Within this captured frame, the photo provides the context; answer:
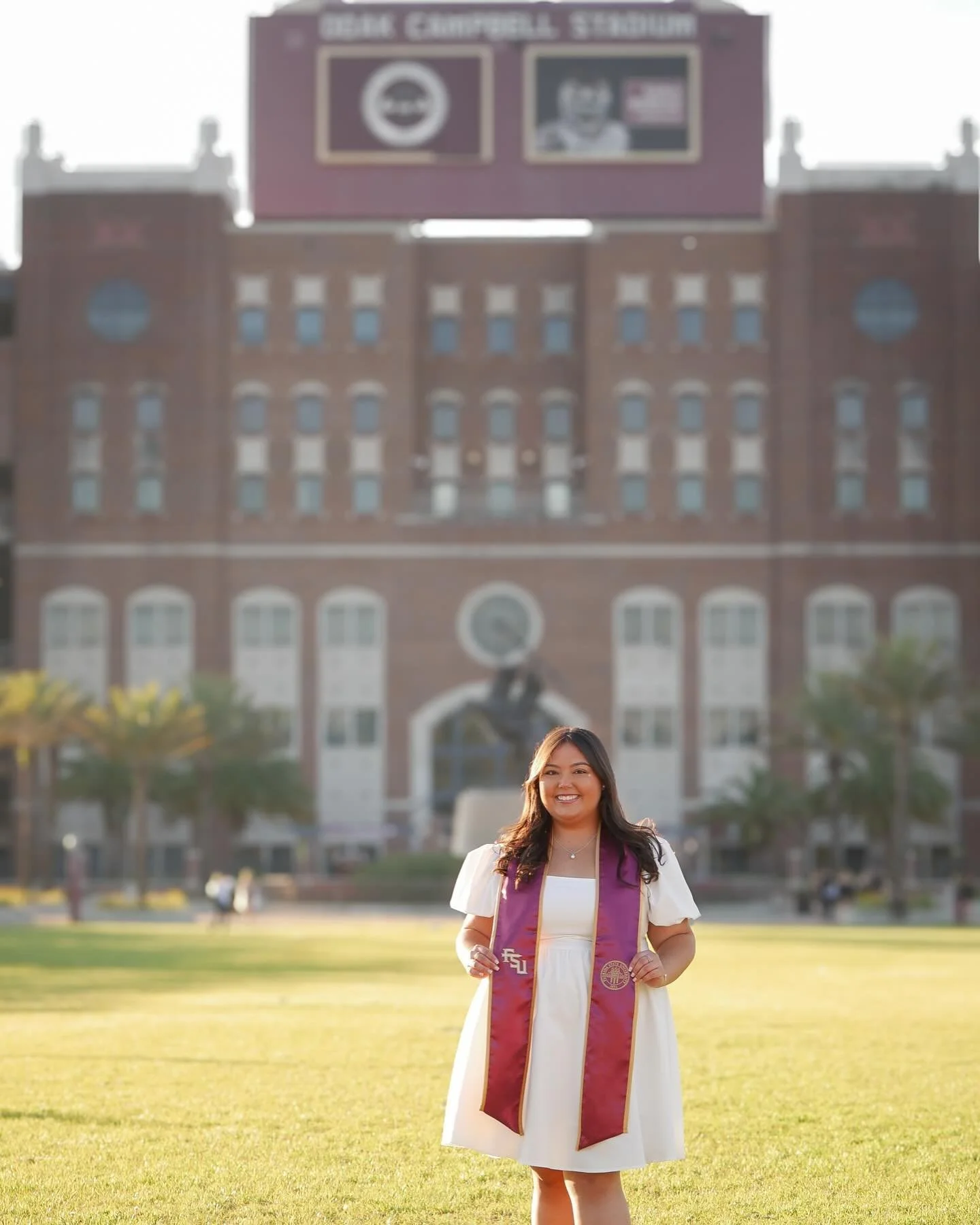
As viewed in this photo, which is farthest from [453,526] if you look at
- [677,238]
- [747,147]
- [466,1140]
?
[466,1140]

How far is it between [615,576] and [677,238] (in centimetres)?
1393

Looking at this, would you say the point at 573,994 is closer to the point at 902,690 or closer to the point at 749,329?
the point at 902,690

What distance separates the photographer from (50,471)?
8450 cm

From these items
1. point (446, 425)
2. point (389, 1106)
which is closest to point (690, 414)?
point (446, 425)

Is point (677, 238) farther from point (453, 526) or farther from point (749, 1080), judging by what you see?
point (749, 1080)

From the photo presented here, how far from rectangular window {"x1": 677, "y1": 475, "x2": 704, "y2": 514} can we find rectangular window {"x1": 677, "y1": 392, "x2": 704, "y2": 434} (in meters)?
1.95

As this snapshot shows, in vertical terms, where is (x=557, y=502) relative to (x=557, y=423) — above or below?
below

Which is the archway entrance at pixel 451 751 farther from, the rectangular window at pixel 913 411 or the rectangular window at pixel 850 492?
the rectangular window at pixel 913 411

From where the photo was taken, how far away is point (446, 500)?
8550 cm

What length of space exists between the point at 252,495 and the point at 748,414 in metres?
20.5

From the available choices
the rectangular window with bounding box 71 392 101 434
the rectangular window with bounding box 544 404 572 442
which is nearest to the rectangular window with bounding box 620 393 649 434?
the rectangular window with bounding box 544 404 572 442

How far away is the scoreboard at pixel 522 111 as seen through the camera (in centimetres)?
7344

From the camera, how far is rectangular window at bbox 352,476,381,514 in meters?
84.6

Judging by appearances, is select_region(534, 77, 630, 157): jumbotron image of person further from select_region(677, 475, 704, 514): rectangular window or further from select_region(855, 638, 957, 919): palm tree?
select_region(855, 638, 957, 919): palm tree
